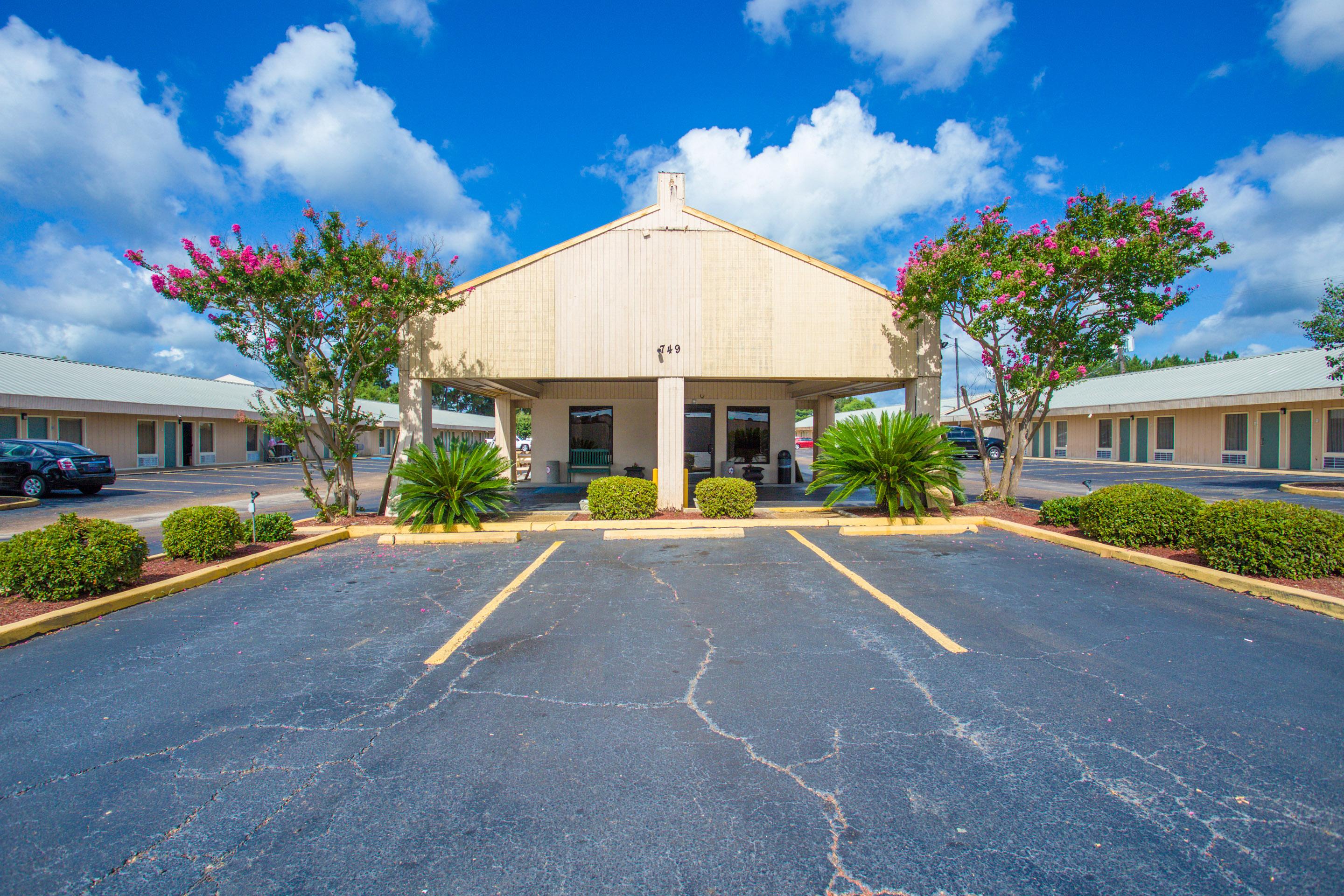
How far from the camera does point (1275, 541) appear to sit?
6.17 m

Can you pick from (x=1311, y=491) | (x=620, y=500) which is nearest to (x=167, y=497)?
(x=620, y=500)

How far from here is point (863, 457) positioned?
424 inches

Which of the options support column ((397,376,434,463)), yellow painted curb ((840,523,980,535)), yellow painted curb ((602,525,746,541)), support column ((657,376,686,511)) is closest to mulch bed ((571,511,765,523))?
support column ((657,376,686,511))

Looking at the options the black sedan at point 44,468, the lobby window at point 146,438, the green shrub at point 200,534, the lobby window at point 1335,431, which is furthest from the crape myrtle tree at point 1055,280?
the lobby window at point 146,438

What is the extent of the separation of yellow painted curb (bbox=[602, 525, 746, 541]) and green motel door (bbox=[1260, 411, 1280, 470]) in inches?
948

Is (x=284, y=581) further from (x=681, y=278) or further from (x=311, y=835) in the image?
(x=681, y=278)

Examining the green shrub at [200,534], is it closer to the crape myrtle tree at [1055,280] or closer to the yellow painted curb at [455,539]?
the yellow painted curb at [455,539]

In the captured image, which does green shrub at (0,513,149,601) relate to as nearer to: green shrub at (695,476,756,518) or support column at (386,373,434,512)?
support column at (386,373,434,512)

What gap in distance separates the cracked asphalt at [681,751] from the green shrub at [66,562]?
0.53m

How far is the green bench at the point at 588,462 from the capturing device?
17.8 metres

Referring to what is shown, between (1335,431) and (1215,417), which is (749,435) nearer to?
(1335,431)

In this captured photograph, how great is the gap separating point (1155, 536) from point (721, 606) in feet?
20.1

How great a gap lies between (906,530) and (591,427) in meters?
10.3

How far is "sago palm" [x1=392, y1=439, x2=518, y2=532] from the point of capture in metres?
9.78
